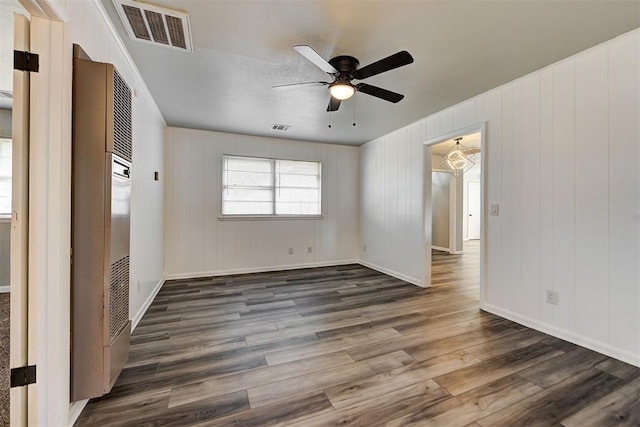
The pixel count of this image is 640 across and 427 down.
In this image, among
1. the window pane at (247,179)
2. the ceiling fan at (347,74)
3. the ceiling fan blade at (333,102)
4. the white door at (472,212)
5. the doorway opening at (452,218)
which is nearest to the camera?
the ceiling fan at (347,74)

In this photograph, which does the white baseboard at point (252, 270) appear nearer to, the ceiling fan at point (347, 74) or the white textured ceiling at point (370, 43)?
the white textured ceiling at point (370, 43)

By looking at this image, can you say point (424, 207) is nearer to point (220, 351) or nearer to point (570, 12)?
point (570, 12)

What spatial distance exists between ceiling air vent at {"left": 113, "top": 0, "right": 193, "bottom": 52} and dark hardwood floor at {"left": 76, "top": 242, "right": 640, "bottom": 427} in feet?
7.80

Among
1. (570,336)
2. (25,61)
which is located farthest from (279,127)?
(570,336)

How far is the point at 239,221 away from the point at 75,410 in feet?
10.7

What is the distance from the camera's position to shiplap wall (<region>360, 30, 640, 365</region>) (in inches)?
78.6

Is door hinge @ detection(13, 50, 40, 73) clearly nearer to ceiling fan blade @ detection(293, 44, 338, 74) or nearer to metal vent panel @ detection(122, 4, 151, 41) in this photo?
metal vent panel @ detection(122, 4, 151, 41)

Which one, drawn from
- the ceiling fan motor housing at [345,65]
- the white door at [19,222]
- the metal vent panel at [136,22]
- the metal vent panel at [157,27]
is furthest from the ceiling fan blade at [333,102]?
the white door at [19,222]

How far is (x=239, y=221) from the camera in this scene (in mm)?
4574

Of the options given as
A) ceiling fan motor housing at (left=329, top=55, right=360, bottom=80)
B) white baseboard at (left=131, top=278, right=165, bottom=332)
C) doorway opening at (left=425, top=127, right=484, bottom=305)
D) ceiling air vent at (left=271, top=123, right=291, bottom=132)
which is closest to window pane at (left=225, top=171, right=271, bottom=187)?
ceiling air vent at (left=271, top=123, right=291, bottom=132)

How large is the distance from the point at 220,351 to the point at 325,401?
0.99 meters

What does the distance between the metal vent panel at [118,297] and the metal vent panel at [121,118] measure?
2.23ft

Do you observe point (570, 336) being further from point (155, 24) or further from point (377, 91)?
point (155, 24)

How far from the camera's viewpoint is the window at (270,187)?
4.59 meters
